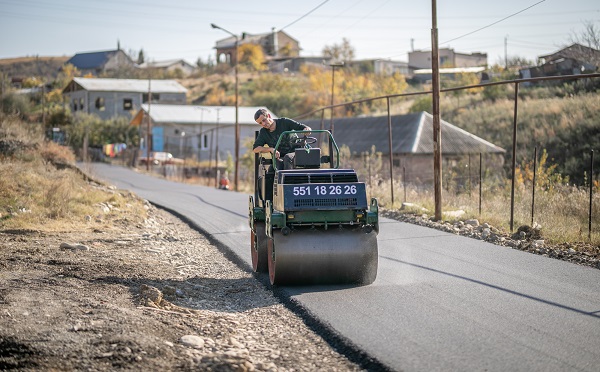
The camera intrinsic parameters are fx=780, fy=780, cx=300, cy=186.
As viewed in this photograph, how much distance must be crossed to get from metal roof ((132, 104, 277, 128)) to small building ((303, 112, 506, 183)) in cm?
2513

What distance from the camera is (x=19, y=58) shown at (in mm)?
192375

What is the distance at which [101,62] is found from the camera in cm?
14950

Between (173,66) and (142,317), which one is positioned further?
(173,66)

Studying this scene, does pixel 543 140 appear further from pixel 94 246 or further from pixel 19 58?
pixel 19 58

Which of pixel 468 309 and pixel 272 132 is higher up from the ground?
pixel 272 132

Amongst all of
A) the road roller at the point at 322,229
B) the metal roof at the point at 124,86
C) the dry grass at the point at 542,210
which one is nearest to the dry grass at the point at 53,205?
the dry grass at the point at 542,210

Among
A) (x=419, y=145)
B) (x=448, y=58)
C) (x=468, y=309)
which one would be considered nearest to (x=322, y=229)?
(x=468, y=309)

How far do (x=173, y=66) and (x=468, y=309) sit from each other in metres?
149

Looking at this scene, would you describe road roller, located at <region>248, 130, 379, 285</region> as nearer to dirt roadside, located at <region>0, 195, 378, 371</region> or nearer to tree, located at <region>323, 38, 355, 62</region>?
dirt roadside, located at <region>0, 195, 378, 371</region>

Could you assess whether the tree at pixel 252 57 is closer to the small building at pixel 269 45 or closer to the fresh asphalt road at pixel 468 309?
the small building at pixel 269 45

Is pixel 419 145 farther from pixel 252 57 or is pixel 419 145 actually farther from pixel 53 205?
pixel 252 57

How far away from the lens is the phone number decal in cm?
1022

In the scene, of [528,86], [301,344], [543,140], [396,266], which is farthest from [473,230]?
[528,86]

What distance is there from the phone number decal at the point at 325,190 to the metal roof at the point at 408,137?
120ft
